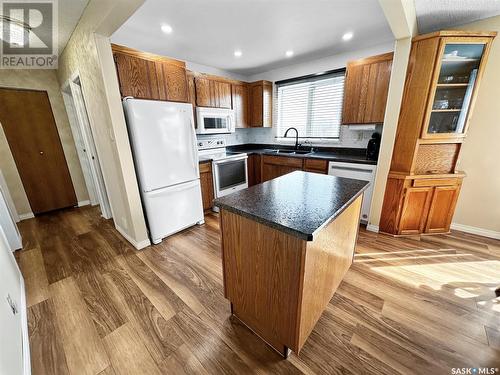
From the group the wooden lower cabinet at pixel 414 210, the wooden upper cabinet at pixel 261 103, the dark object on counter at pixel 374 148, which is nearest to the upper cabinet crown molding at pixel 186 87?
the wooden upper cabinet at pixel 261 103

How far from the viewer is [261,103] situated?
3895 millimetres

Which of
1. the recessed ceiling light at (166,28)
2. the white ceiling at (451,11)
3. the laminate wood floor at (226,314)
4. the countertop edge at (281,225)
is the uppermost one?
the recessed ceiling light at (166,28)

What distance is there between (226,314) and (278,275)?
752 mm

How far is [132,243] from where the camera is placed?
2.48 meters

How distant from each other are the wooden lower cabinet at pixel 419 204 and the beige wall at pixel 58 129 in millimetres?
5106

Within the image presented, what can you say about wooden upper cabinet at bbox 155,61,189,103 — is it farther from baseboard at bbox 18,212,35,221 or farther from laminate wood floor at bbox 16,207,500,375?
baseboard at bbox 18,212,35,221

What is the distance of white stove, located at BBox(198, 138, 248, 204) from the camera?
320 cm

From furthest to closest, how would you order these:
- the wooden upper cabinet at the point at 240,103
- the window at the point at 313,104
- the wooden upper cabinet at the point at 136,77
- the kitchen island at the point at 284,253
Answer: the wooden upper cabinet at the point at 240,103, the window at the point at 313,104, the wooden upper cabinet at the point at 136,77, the kitchen island at the point at 284,253

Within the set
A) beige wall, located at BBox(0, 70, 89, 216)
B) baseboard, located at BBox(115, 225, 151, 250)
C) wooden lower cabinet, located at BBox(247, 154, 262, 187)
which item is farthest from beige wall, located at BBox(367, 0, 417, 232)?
beige wall, located at BBox(0, 70, 89, 216)

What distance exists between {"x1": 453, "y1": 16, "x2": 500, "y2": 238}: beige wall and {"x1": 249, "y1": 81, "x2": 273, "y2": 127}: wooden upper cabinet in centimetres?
262

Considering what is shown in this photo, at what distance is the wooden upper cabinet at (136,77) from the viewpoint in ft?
7.45

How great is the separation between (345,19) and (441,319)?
285 centimetres

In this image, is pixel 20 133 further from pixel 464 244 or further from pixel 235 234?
pixel 464 244

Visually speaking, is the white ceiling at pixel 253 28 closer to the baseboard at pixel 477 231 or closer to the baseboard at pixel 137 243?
the baseboard at pixel 137 243
